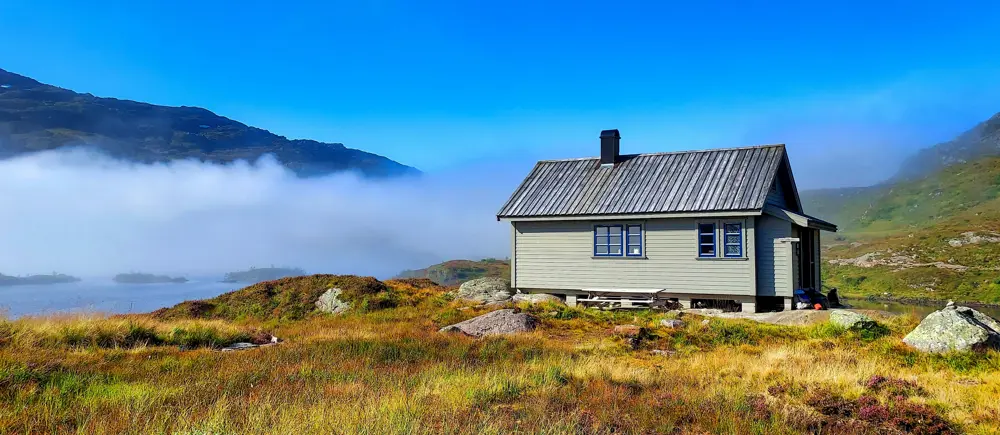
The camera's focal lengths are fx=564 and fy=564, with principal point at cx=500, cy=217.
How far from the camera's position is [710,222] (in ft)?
69.2

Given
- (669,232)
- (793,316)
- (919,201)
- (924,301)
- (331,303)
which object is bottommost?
(924,301)

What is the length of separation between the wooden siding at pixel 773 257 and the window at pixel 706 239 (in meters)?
1.57

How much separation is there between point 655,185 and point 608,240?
300 cm

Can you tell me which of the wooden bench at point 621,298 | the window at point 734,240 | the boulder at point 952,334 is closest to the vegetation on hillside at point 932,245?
the window at point 734,240

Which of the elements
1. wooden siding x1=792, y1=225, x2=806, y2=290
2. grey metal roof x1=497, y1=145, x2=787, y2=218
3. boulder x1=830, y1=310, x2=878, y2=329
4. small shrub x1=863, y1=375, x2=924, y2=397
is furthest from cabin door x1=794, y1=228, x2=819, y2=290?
small shrub x1=863, y1=375, x2=924, y2=397

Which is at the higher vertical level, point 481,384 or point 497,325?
point 481,384

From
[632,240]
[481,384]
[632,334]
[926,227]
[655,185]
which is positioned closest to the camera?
[481,384]

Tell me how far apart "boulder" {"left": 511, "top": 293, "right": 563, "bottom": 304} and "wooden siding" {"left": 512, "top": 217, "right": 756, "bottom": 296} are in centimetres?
43

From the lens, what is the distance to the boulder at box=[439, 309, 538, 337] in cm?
1575

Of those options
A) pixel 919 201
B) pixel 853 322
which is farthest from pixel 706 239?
pixel 919 201

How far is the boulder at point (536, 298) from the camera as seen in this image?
22.6 metres

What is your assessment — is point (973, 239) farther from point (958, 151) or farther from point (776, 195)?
point (958, 151)

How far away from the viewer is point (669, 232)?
71.2 ft

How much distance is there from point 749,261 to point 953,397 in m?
12.6
